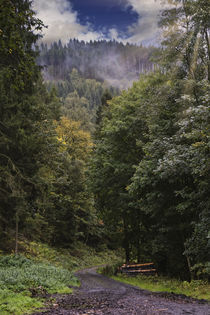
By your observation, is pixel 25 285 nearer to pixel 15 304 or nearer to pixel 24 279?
pixel 24 279

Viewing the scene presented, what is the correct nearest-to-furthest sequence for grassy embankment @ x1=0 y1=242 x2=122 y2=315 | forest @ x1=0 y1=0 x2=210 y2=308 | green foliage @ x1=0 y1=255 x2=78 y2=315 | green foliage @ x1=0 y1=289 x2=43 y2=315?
green foliage @ x1=0 y1=289 x2=43 y2=315 < green foliage @ x1=0 y1=255 x2=78 y2=315 < grassy embankment @ x1=0 y1=242 x2=122 y2=315 < forest @ x1=0 y1=0 x2=210 y2=308

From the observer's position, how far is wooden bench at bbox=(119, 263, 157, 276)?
65.4ft

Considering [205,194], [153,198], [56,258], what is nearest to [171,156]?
[205,194]

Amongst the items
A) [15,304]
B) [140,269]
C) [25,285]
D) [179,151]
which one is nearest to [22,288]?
[25,285]

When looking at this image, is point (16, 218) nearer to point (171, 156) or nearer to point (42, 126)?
point (42, 126)

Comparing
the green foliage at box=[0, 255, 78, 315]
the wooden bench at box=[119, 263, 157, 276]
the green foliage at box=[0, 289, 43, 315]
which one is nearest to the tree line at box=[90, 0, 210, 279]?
the wooden bench at box=[119, 263, 157, 276]

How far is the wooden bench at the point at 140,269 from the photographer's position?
65.4 ft

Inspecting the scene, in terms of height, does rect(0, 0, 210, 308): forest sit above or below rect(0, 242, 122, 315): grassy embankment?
above

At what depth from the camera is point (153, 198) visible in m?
16.1

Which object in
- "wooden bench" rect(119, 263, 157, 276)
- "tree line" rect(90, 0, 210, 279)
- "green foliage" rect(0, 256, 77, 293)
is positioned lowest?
"wooden bench" rect(119, 263, 157, 276)

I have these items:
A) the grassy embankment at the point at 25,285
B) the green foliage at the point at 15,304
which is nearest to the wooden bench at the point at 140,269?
the grassy embankment at the point at 25,285

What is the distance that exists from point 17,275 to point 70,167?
23.5m

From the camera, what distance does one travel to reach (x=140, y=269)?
807 inches

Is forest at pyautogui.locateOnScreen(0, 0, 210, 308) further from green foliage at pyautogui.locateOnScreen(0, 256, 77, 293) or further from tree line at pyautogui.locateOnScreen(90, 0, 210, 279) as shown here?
green foliage at pyautogui.locateOnScreen(0, 256, 77, 293)
